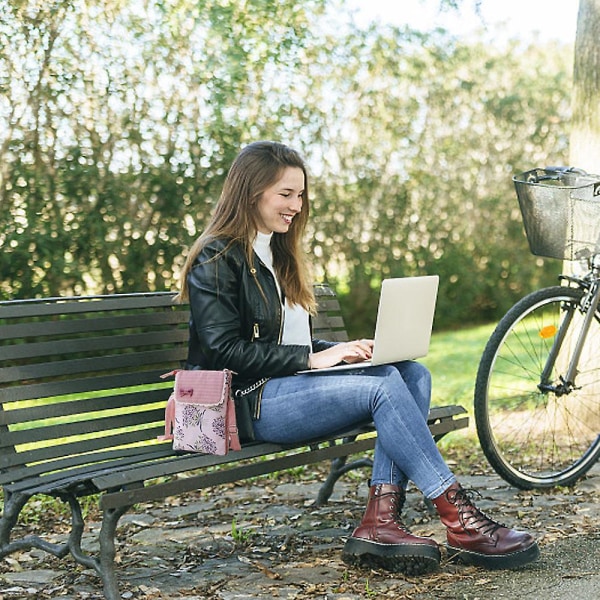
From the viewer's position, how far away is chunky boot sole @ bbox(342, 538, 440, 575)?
3.31 m

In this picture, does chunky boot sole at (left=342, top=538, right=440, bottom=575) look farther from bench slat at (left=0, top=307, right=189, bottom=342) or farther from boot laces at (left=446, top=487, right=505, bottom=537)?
bench slat at (left=0, top=307, right=189, bottom=342)

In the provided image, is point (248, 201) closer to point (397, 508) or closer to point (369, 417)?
point (369, 417)

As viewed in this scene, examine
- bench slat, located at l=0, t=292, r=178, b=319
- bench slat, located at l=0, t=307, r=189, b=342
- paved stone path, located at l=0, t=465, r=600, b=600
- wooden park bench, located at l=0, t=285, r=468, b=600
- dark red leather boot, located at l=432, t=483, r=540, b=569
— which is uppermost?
bench slat, located at l=0, t=292, r=178, b=319

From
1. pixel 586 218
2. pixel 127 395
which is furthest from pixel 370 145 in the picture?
pixel 127 395

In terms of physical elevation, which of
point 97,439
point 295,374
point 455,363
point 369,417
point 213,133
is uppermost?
point 213,133

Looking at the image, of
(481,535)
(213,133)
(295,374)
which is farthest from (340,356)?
(213,133)

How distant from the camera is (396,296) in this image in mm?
3416

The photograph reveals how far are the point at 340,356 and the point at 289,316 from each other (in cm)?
28

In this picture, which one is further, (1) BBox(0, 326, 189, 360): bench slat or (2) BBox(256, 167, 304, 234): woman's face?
(2) BBox(256, 167, 304, 234): woman's face

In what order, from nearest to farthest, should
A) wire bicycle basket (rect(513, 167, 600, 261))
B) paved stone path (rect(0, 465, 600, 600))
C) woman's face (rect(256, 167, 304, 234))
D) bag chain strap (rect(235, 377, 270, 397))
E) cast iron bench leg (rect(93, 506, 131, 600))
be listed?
cast iron bench leg (rect(93, 506, 131, 600)), paved stone path (rect(0, 465, 600, 600)), bag chain strap (rect(235, 377, 270, 397)), woman's face (rect(256, 167, 304, 234)), wire bicycle basket (rect(513, 167, 600, 261))

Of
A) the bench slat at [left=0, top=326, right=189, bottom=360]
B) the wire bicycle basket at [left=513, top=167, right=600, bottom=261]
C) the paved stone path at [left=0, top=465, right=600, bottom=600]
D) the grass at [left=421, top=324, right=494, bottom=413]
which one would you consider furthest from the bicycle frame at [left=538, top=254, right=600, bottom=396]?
the grass at [left=421, top=324, right=494, bottom=413]

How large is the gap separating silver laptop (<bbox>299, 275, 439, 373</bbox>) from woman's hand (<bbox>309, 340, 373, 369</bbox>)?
19 mm

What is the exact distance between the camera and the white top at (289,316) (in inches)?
145

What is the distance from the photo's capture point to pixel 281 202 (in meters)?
3.66
